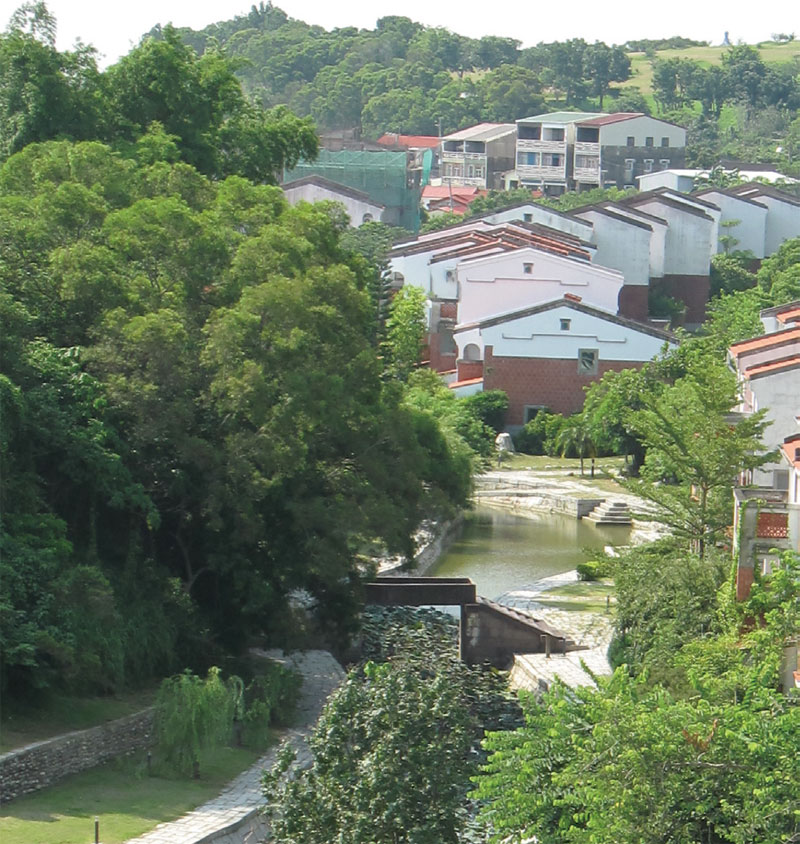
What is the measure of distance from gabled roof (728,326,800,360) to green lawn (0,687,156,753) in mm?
14656

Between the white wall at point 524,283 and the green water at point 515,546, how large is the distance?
9044mm

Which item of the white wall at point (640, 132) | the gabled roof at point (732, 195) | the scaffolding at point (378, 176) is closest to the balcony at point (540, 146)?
the white wall at point (640, 132)

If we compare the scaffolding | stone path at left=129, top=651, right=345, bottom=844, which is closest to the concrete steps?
stone path at left=129, top=651, right=345, bottom=844

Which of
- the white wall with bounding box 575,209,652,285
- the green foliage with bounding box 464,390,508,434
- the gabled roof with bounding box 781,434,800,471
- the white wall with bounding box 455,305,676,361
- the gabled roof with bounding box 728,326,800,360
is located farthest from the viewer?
the white wall with bounding box 575,209,652,285

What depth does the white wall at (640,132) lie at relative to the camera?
80.5 meters

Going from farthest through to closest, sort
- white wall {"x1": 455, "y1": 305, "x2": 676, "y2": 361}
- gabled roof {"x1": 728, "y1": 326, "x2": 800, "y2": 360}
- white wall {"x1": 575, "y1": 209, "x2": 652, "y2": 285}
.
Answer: white wall {"x1": 575, "y1": 209, "x2": 652, "y2": 285} < white wall {"x1": 455, "y1": 305, "x2": 676, "y2": 361} < gabled roof {"x1": 728, "y1": 326, "x2": 800, "y2": 360}

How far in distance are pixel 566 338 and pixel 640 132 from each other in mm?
37514

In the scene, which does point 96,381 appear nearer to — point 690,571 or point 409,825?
point 690,571

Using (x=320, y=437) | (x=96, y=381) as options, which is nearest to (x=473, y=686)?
(x=320, y=437)

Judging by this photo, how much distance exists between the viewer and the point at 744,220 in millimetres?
63531

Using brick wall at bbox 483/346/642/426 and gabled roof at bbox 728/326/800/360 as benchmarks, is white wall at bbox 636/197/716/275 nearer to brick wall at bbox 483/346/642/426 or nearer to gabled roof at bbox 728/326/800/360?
brick wall at bbox 483/346/642/426

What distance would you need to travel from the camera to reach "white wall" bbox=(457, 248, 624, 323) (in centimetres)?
4819

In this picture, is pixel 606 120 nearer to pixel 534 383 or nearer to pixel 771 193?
pixel 771 193

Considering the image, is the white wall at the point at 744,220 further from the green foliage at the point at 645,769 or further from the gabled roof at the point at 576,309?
the green foliage at the point at 645,769
